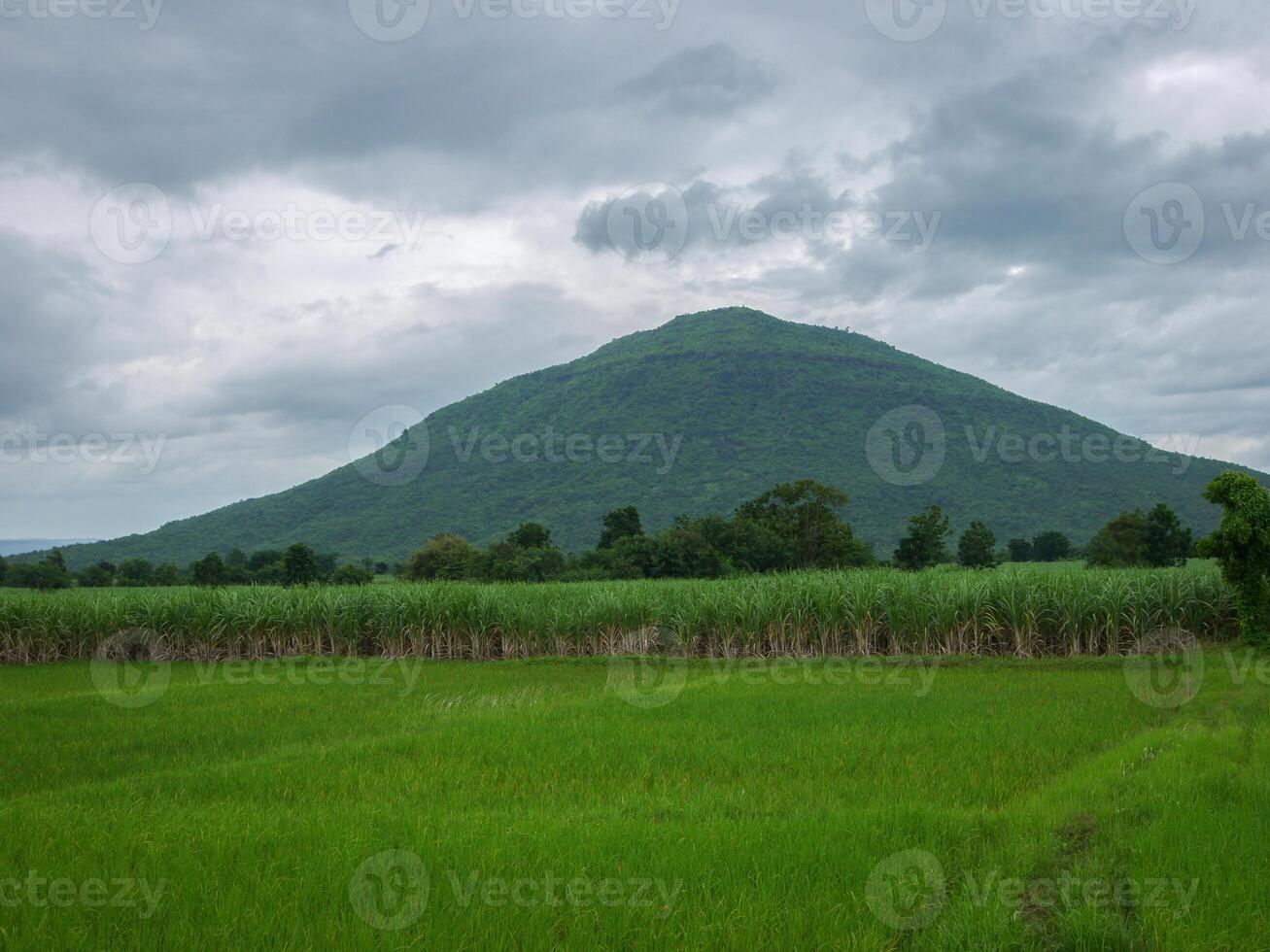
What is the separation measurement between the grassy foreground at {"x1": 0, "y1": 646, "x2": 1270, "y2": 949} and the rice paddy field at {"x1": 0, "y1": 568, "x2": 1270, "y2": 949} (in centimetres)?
3

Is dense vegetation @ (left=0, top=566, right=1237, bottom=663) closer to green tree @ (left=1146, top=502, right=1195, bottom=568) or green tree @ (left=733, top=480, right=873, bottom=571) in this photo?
green tree @ (left=733, top=480, right=873, bottom=571)

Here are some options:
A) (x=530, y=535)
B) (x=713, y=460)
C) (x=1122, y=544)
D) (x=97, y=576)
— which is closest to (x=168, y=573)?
(x=97, y=576)

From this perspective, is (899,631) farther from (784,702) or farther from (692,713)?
(692,713)

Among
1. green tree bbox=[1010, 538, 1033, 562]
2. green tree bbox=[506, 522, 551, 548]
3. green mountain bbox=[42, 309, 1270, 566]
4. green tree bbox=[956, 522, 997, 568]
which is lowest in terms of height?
green tree bbox=[1010, 538, 1033, 562]

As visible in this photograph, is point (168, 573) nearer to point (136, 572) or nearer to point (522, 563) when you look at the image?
point (136, 572)

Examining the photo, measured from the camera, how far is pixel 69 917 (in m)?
4.67

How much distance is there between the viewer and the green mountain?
79875mm

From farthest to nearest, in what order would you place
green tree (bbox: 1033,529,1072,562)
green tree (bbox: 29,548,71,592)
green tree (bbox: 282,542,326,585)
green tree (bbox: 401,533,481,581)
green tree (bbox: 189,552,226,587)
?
green tree (bbox: 1033,529,1072,562)
green tree (bbox: 401,533,481,581)
green tree (bbox: 29,548,71,592)
green tree (bbox: 189,552,226,587)
green tree (bbox: 282,542,326,585)

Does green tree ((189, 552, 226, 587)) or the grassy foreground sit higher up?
green tree ((189, 552, 226, 587))

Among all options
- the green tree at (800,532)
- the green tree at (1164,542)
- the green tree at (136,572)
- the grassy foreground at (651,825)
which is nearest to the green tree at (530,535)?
the green tree at (800,532)

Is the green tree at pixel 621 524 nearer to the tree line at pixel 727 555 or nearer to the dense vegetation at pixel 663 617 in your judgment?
the tree line at pixel 727 555

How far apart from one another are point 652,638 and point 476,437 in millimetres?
86512

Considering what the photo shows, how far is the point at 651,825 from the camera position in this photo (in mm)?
6188

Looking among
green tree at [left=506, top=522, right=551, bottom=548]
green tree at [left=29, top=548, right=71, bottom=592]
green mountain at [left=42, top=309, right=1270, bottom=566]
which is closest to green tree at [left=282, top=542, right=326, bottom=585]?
green tree at [left=29, top=548, right=71, bottom=592]
